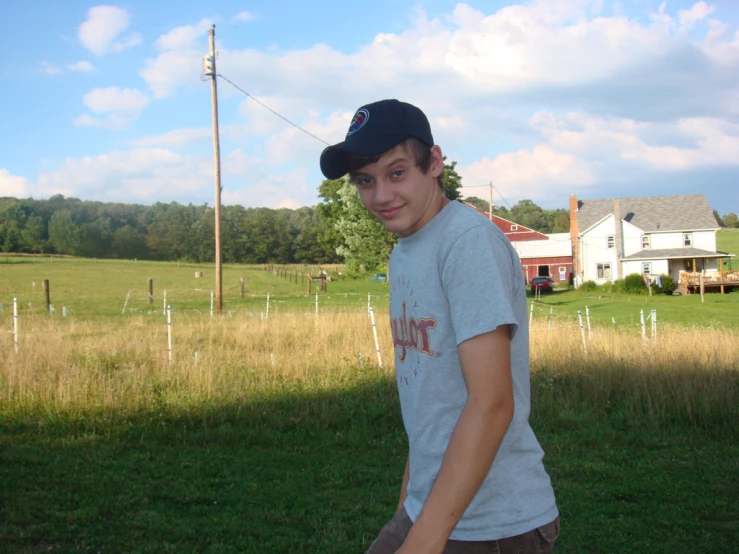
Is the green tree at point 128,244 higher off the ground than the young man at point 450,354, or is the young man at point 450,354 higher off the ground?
the green tree at point 128,244

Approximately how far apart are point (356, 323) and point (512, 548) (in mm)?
13087

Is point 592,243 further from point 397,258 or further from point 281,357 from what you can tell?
point 397,258

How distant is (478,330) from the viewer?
4.71ft

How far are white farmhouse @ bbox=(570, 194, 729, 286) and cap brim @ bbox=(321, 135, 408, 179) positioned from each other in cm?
5604

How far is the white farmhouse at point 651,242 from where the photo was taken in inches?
2120

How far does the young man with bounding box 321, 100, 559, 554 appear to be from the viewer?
141 centimetres

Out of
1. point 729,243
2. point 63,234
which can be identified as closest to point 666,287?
point 729,243

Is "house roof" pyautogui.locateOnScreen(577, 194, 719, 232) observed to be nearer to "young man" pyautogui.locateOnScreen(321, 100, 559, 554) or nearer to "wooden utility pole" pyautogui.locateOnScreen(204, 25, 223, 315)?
"wooden utility pole" pyautogui.locateOnScreen(204, 25, 223, 315)

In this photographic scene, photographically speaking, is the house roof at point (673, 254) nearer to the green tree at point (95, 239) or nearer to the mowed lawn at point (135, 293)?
the mowed lawn at point (135, 293)

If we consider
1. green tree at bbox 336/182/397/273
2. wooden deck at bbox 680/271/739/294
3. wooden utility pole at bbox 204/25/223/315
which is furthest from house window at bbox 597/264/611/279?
wooden utility pole at bbox 204/25/223/315

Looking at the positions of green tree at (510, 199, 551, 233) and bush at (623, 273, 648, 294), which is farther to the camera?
green tree at (510, 199, 551, 233)

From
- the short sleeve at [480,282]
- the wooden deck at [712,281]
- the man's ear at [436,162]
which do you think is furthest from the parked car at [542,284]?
the short sleeve at [480,282]

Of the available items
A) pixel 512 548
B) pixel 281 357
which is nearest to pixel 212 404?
pixel 281 357

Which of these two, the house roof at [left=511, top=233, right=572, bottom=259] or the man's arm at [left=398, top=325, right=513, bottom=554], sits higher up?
Result: the house roof at [left=511, top=233, right=572, bottom=259]
